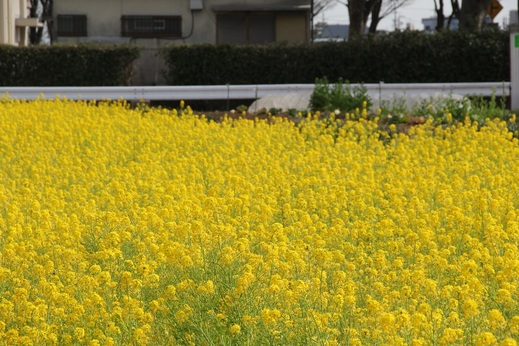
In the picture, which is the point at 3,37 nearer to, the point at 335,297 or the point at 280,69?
the point at 280,69

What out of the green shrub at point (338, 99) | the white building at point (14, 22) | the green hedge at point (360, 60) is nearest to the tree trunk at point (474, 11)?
the green hedge at point (360, 60)

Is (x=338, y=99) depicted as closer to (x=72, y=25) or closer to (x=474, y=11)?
(x=474, y=11)

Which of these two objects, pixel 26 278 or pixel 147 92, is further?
pixel 147 92

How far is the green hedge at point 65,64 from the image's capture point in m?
21.6

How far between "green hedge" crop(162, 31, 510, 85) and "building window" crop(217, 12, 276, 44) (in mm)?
7741

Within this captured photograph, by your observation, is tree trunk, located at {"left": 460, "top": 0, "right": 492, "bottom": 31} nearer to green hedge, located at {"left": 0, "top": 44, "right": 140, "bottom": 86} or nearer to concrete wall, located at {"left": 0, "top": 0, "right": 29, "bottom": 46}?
green hedge, located at {"left": 0, "top": 44, "right": 140, "bottom": 86}

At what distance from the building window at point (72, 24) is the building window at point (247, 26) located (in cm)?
376

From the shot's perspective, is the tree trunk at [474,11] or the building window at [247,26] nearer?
the tree trunk at [474,11]

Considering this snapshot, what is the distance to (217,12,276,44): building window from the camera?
30047mm

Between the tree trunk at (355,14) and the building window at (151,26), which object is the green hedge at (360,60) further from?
the building window at (151,26)

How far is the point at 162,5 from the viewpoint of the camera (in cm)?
2964

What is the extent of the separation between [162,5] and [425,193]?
22.3 meters

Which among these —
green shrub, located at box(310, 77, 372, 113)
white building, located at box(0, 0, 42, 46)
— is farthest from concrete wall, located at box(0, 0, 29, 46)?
green shrub, located at box(310, 77, 372, 113)

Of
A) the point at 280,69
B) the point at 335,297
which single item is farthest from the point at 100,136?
the point at 280,69
